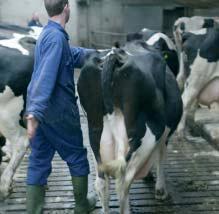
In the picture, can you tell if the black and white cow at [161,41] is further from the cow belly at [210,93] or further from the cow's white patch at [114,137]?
the cow's white patch at [114,137]

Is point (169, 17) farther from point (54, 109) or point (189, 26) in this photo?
point (54, 109)

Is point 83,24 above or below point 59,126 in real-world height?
below

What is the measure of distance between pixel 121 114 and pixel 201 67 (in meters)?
3.33

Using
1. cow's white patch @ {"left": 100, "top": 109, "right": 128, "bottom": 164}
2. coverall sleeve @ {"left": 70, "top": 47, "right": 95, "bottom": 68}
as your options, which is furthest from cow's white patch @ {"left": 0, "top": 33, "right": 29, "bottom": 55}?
cow's white patch @ {"left": 100, "top": 109, "right": 128, "bottom": 164}

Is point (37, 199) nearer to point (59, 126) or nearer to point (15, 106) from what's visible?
point (59, 126)

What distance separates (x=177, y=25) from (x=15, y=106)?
4.48 meters

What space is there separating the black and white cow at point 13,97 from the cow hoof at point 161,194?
1487mm

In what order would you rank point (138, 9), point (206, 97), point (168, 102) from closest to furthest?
point (168, 102), point (206, 97), point (138, 9)

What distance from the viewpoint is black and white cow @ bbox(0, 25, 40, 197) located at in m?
5.61

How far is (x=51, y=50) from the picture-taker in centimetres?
430

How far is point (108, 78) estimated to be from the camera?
4.40 metres

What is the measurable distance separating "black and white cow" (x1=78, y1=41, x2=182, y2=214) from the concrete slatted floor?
61 centimetres

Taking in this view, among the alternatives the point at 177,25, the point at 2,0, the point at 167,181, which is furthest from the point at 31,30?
the point at 2,0

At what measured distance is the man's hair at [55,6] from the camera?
4.39m
